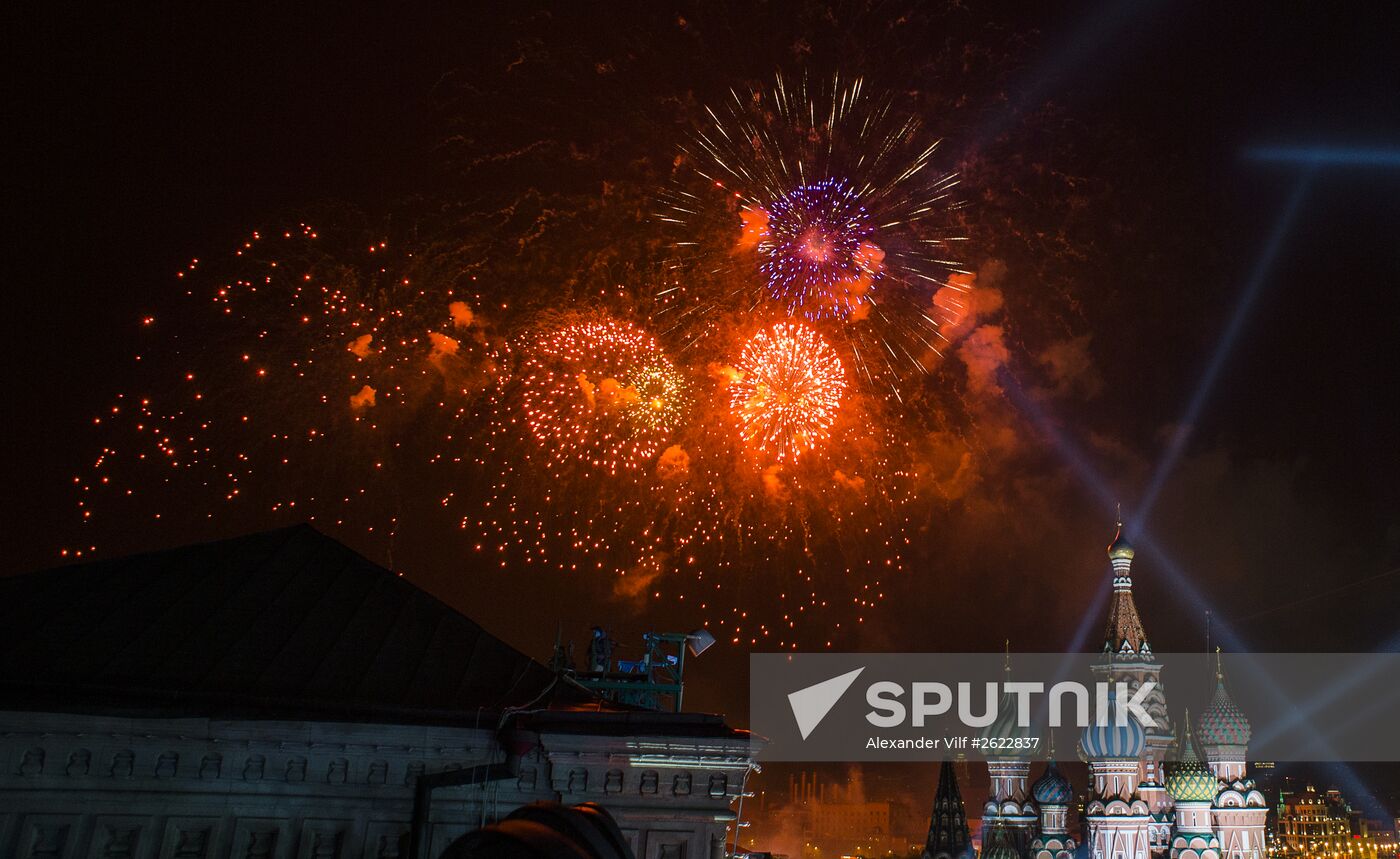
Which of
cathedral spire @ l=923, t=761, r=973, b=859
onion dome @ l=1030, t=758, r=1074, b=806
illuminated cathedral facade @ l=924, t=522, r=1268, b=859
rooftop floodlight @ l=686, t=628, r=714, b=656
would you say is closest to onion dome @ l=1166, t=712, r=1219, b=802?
illuminated cathedral facade @ l=924, t=522, r=1268, b=859

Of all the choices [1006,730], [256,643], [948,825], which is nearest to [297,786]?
[256,643]

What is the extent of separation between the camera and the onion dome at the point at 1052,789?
88000mm

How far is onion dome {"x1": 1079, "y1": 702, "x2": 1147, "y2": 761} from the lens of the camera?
82.9m

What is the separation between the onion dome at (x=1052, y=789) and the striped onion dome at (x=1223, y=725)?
11866mm

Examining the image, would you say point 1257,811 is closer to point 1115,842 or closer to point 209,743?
point 1115,842

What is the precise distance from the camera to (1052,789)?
88188 mm

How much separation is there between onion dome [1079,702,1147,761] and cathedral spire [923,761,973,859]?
82.7 feet

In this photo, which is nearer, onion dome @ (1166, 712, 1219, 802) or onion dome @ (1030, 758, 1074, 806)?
onion dome @ (1166, 712, 1219, 802)

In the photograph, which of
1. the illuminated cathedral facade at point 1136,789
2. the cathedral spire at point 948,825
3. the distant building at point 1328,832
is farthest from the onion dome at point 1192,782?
the distant building at point 1328,832

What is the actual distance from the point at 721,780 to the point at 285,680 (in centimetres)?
391

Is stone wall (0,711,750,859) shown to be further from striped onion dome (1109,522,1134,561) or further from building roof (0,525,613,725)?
striped onion dome (1109,522,1134,561)

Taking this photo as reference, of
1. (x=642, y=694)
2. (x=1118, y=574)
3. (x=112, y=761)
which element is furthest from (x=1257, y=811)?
(x=112, y=761)

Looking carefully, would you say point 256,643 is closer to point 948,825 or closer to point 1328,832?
point 948,825

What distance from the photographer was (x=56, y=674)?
28.4 ft
